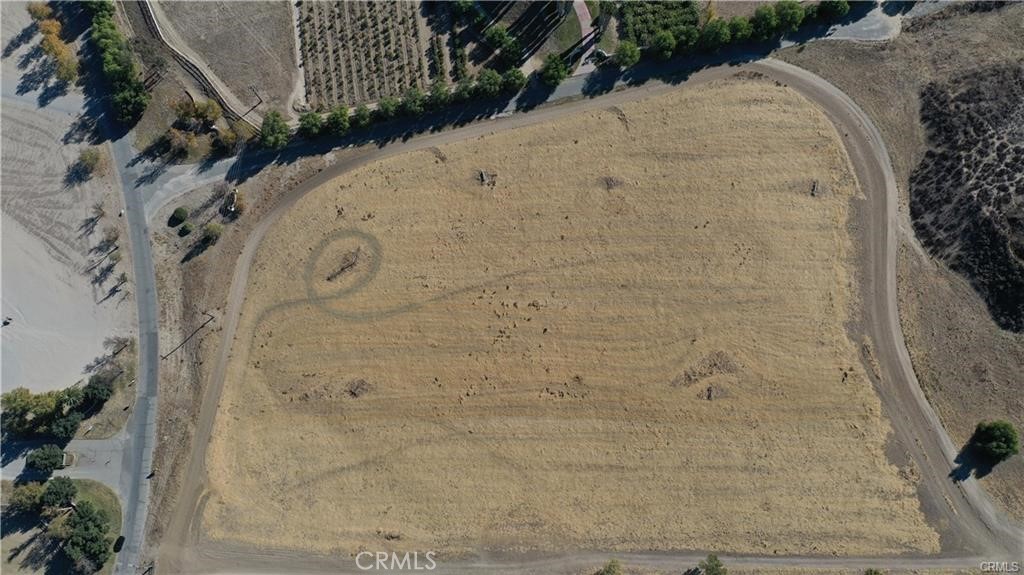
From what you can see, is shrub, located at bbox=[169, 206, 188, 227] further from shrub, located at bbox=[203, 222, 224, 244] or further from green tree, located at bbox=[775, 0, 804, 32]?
green tree, located at bbox=[775, 0, 804, 32]

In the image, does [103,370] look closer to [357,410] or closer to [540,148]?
[357,410]

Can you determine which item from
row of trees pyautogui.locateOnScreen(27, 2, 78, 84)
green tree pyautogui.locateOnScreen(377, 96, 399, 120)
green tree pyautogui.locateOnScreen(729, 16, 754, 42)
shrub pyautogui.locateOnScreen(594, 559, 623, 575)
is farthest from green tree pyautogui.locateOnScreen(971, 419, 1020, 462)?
row of trees pyautogui.locateOnScreen(27, 2, 78, 84)

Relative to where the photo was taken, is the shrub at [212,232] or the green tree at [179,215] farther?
the green tree at [179,215]

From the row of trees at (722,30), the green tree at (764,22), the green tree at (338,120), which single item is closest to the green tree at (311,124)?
the green tree at (338,120)

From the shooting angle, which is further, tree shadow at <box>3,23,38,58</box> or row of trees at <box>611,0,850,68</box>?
tree shadow at <box>3,23,38,58</box>

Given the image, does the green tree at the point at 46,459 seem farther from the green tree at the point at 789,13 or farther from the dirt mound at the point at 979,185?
the dirt mound at the point at 979,185

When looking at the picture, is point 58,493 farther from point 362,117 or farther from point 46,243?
point 362,117
